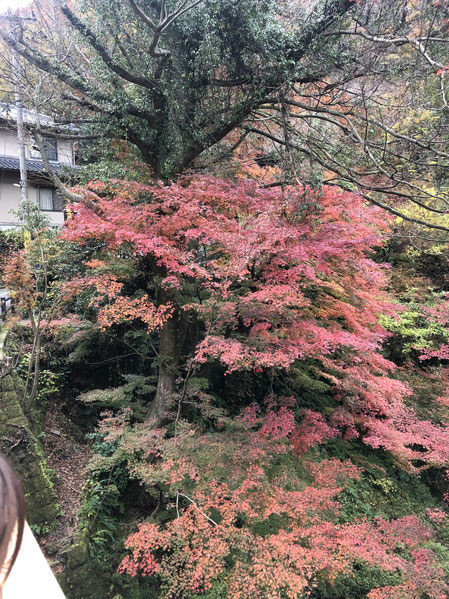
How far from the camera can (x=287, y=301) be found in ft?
15.4

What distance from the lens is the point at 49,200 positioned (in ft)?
54.5

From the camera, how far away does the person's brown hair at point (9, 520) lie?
547mm

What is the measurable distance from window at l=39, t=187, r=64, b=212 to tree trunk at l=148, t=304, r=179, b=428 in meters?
13.2

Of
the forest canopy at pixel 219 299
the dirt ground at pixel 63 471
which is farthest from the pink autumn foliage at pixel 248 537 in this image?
the dirt ground at pixel 63 471

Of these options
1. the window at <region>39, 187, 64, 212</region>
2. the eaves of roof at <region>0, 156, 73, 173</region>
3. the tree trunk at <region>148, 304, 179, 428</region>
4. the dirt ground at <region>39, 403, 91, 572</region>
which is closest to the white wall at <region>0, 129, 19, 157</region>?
the eaves of roof at <region>0, 156, 73, 173</region>

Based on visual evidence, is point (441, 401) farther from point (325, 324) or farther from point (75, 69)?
point (75, 69)

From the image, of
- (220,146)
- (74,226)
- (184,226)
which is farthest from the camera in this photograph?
(220,146)

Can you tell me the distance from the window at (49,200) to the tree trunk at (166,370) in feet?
43.2

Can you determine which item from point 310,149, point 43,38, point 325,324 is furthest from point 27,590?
point 43,38

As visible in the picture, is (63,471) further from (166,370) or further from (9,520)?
(9,520)

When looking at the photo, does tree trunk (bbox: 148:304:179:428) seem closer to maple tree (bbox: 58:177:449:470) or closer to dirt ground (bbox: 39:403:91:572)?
maple tree (bbox: 58:177:449:470)

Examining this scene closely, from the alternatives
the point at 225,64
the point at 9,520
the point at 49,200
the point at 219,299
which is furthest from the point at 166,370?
the point at 49,200

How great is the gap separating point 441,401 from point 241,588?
6640mm

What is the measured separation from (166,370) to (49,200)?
1421cm
